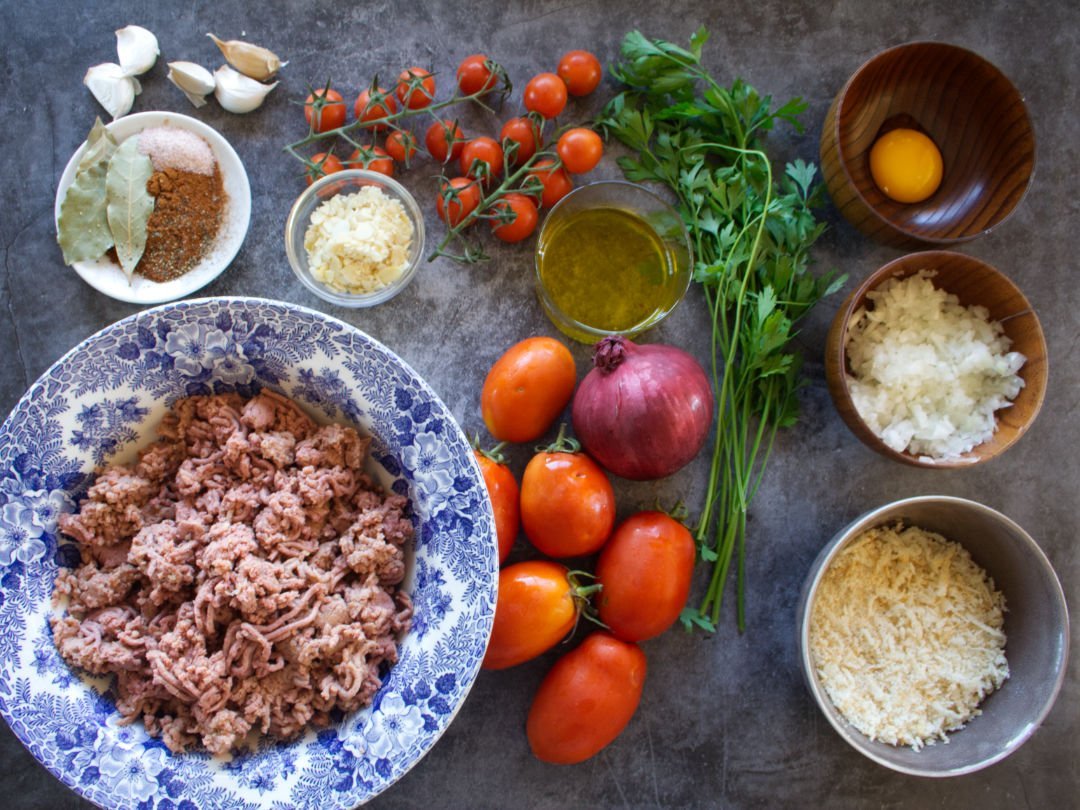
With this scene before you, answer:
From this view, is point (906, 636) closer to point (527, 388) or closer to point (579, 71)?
point (527, 388)

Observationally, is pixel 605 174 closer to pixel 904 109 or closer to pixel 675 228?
pixel 675 228

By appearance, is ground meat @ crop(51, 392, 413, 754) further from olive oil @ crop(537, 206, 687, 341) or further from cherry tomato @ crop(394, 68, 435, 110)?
cherry tomato @ crop(394, 68, 435, 110)

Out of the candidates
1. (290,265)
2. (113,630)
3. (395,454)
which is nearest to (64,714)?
(113,630)

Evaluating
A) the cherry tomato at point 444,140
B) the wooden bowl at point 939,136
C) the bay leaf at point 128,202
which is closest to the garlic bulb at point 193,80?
the bay leaf at point 128,202

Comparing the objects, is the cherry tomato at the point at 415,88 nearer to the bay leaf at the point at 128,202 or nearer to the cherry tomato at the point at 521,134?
the cherry tomato at the point at 521,134

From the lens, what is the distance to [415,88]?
5.17 feet

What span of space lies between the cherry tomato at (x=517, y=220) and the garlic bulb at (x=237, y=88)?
525 millimetres

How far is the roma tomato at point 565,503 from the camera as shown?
1.49 m

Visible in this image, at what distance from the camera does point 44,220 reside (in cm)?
167

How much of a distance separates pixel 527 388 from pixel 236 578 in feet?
1.92

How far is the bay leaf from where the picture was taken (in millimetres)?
1556

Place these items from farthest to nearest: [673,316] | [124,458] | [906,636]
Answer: [673,316]
[906,636]
[124,458]

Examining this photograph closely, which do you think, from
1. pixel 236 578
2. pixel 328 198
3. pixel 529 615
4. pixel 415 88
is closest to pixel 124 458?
pixel 236 578

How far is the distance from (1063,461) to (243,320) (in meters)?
1.66
